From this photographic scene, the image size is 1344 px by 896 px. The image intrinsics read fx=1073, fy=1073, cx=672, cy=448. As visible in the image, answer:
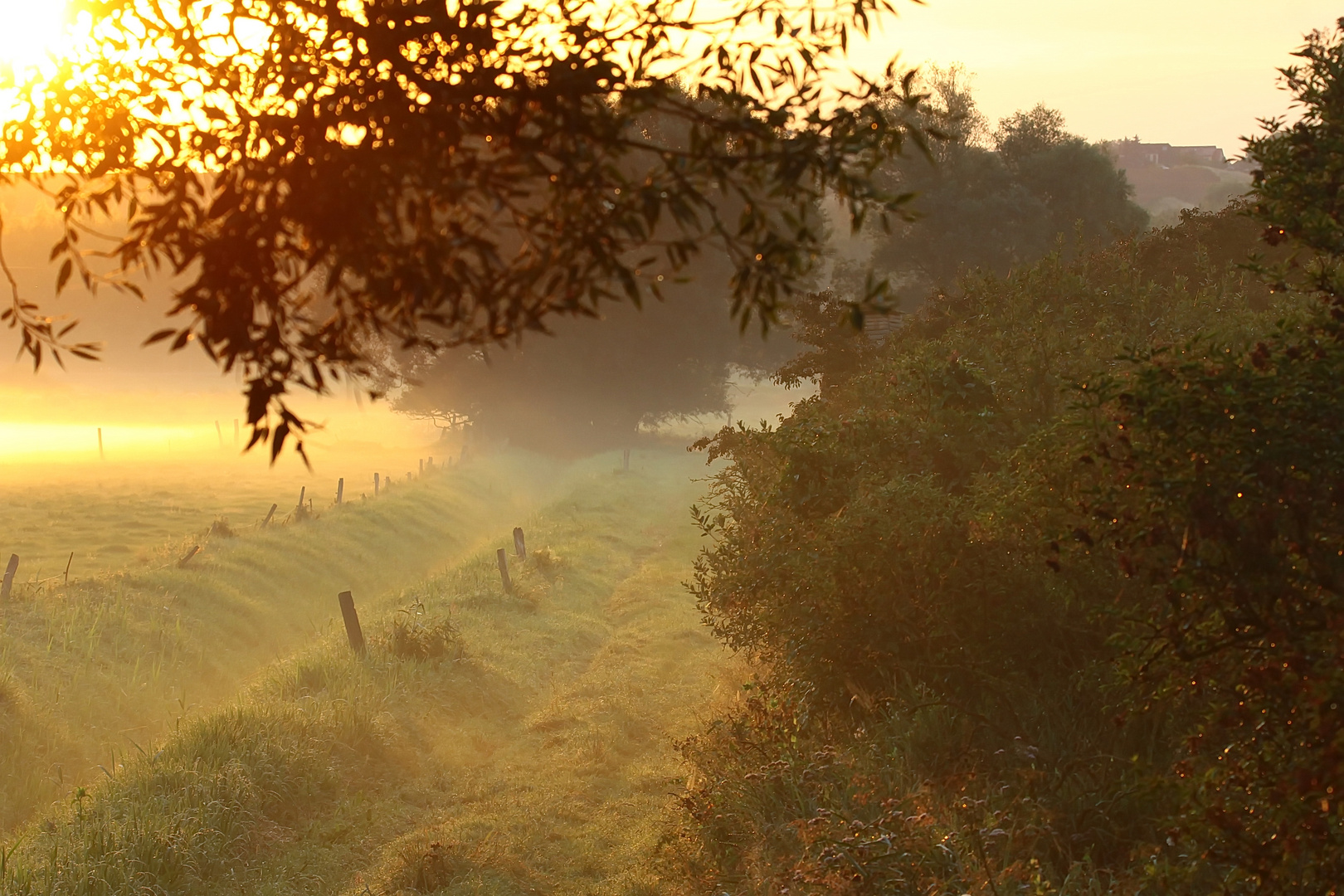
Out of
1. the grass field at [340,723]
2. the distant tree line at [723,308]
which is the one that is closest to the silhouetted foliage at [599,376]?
the distant tree line at [723,308]

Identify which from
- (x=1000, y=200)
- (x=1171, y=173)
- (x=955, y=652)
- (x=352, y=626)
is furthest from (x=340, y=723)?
(x=1171, y=173)

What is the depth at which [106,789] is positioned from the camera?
1366 centimetres

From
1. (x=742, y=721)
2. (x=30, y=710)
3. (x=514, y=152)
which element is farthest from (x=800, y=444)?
(x=30, y=710)

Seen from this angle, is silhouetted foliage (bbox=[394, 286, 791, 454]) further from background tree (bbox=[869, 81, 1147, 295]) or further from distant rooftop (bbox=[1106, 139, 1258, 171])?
distant rooftop (bbox=[1106, 139, 1258, 171])

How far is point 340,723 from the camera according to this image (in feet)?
54.7

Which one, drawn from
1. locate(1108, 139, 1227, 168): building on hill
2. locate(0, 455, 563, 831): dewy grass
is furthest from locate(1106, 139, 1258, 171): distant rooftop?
locate(0, 455, 563, 831): dewy grass

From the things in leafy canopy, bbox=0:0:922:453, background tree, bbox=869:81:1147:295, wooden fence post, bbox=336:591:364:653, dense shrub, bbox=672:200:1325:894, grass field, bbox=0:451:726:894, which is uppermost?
background tree, bbox=869:81:1147:295

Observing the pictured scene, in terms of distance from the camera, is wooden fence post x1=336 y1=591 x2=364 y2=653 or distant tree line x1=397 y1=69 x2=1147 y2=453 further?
distant tree line x1=397 y1=69 x2=1147 y2=453

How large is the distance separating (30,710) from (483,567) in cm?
1263

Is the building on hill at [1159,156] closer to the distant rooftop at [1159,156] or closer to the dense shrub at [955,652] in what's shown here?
the distant rooftop at [1159,156]

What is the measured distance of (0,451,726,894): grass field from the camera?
12.8 meters

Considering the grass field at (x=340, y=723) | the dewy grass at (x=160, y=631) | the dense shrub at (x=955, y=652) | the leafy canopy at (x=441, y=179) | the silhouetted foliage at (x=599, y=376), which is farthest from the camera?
the silhouetted foliage at (x=599, y=376)

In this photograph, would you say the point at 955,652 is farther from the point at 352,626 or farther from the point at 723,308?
the point at 723,308

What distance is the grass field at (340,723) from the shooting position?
12844mm
